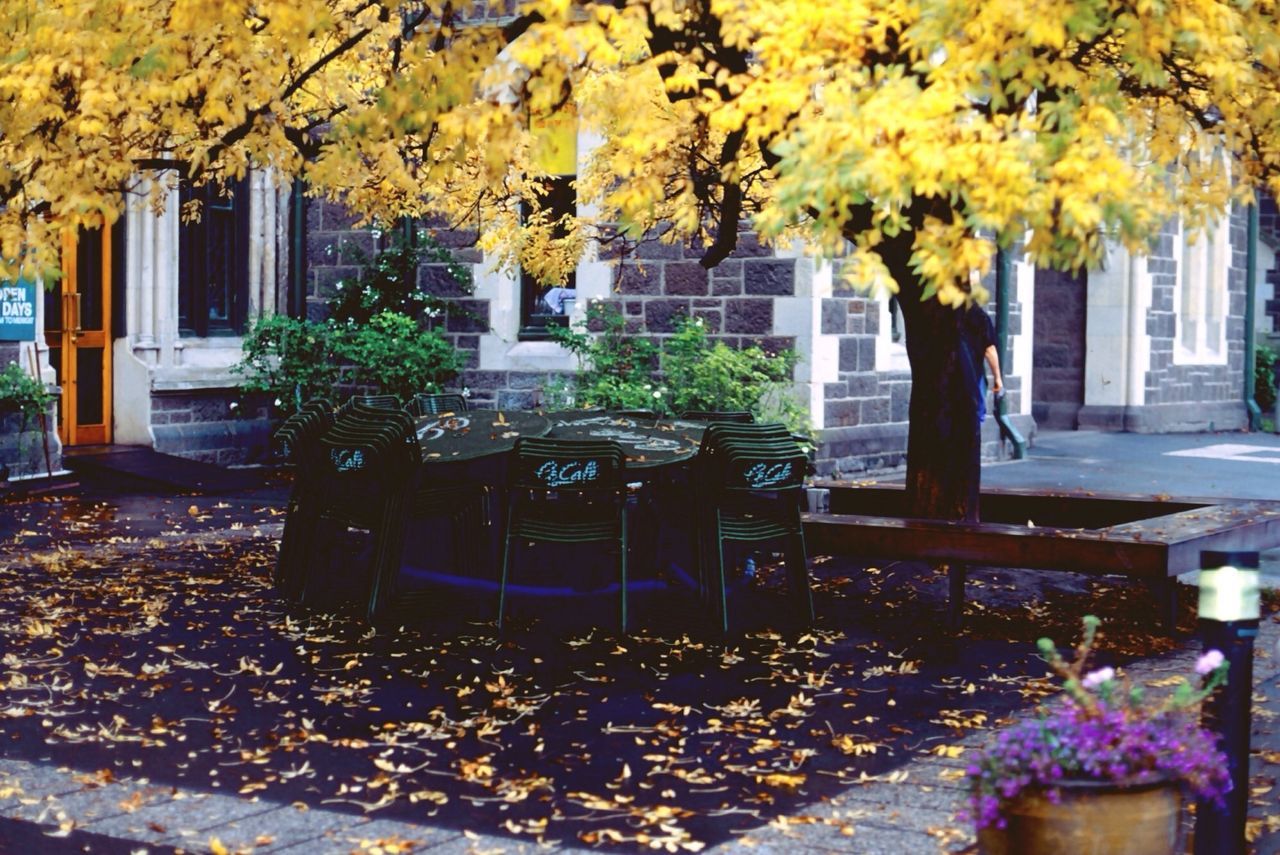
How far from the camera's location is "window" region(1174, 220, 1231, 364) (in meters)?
26.1

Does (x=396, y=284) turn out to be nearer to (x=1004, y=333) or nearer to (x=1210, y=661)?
(x=1004, y=333)

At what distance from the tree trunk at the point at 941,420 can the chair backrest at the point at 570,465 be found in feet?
6.99

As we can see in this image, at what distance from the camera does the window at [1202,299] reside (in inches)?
1029

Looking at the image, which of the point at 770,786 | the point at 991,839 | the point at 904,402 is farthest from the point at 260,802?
the point at 904,402

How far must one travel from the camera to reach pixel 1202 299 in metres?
26.5

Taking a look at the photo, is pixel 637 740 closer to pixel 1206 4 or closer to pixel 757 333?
pixel 1206 4

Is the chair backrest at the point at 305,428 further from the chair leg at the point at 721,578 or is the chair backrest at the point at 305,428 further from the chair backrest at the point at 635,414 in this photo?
the chair leg at the point at 721,578

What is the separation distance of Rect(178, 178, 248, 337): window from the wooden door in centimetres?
85

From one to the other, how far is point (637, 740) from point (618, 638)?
2.17m

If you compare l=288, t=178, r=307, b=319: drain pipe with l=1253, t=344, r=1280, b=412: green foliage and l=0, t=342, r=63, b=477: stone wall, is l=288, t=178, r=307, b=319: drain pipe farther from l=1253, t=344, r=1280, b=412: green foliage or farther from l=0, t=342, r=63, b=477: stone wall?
l=1253, t=344, r=1280, b=412: green foliage

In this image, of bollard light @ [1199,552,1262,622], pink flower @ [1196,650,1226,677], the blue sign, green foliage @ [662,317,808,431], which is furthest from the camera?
the blue sign

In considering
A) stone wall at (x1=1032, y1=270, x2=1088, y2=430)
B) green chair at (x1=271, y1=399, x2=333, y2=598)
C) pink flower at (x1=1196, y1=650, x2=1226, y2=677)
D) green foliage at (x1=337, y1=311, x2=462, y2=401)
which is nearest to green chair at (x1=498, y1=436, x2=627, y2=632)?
green chair at (x1=271, y1=399, x2=333, y2=598)

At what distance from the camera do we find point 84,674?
8.04 metres

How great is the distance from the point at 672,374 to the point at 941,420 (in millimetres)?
5048
